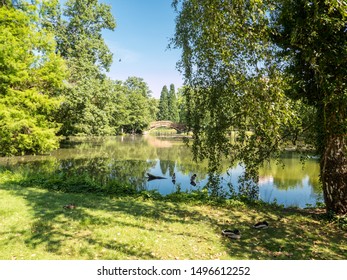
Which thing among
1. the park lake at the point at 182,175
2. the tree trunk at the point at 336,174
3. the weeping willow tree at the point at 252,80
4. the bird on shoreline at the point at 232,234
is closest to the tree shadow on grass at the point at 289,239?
the bird on shoreline at the point at 232,234

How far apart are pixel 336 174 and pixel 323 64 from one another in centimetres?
411

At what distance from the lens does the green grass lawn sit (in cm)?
569

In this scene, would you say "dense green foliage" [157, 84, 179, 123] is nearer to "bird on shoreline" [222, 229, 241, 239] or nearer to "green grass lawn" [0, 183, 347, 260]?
"green grass lawn" [0, 183, 347, 260]

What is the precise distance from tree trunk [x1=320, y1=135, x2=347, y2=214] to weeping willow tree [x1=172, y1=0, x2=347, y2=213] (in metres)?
0.03

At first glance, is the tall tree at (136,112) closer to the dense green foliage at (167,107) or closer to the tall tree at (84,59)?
the dense green foliage at (167,107)

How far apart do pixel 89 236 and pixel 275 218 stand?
19.3 ft

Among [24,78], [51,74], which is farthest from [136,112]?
[24,78]

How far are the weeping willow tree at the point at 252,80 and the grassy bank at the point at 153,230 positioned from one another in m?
1.70

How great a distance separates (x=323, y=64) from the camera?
634 centimetres

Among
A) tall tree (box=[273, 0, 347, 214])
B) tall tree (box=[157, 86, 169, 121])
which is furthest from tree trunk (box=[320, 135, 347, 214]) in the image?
tall tree (box=[157, 86, 169, 121])

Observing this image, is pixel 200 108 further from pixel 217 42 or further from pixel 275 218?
pixel 275 218

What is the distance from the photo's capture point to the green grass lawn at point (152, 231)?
18.7 feet

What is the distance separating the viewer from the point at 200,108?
31.8 feet

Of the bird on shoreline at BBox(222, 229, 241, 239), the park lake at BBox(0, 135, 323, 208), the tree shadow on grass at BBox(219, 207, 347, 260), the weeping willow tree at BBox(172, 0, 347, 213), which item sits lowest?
the park lake at BBox(0, 135, 323, 208)
